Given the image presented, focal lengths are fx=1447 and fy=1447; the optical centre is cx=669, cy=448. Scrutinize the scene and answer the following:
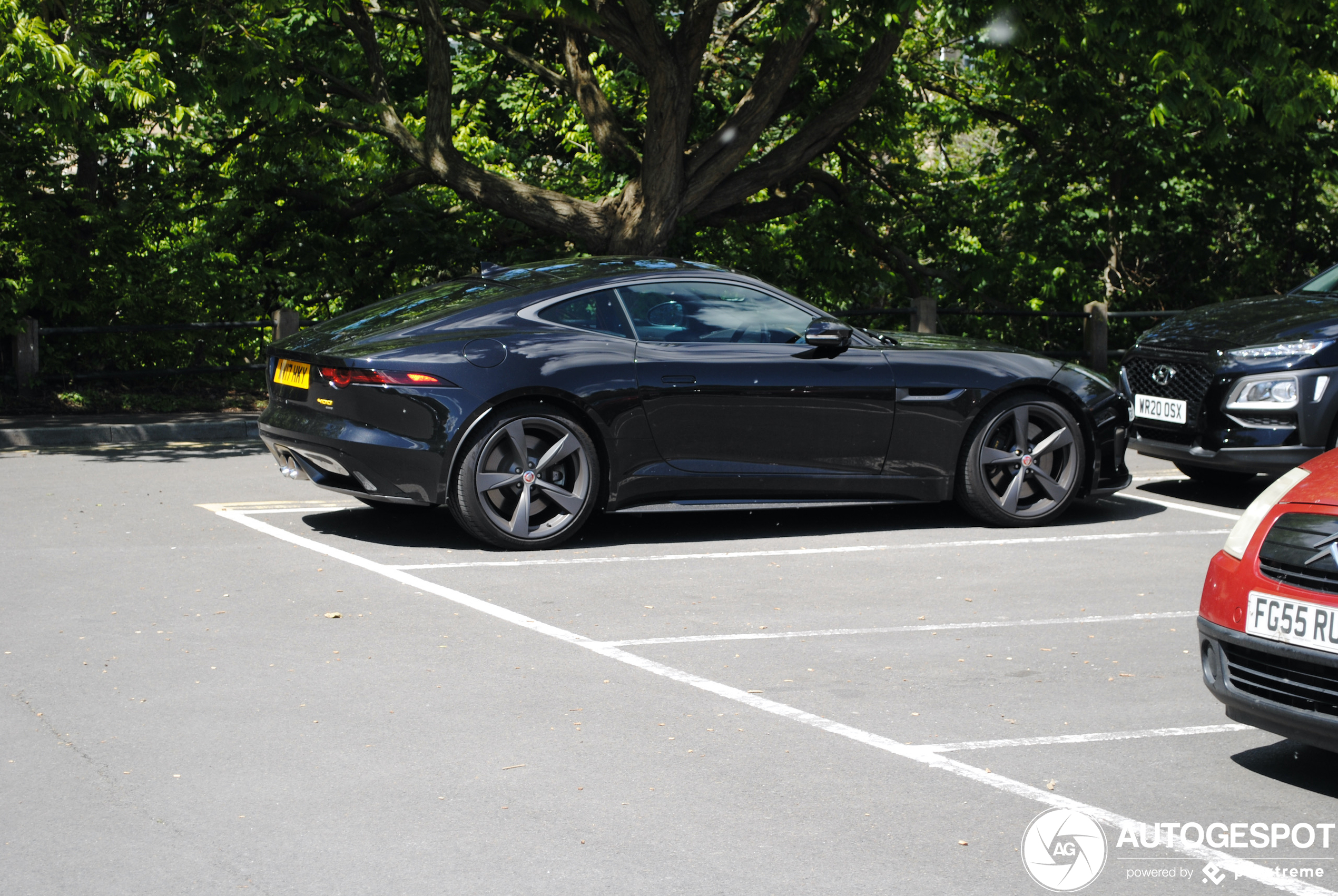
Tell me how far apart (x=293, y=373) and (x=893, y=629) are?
3656mm

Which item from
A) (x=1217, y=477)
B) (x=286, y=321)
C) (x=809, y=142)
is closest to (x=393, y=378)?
(x=1217, y=477)

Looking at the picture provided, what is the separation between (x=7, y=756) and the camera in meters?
4.36

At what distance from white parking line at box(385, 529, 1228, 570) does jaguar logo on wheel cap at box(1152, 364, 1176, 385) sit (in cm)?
130

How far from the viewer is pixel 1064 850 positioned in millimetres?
3742

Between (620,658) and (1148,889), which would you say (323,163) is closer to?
(620,658)

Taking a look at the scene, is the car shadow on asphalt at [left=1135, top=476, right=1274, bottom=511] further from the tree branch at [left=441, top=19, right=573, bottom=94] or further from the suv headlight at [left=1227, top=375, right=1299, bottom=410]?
the tree branch at [left=441, top=19, right=573, bottom=94]

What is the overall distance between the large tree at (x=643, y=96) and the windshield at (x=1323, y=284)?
13.7 feet

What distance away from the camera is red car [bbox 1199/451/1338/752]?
396 cm

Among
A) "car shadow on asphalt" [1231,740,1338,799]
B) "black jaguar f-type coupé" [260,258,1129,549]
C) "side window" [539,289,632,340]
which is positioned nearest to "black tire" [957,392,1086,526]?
"black jaguar f-type coupé" [260,258,1129,549]

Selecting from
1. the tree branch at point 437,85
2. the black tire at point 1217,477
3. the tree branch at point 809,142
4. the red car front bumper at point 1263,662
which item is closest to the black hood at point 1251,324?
the black tire at point 1217,477

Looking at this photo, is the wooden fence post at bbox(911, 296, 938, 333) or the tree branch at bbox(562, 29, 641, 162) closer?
the tree branch at bbox(562, 29, 641, 162)

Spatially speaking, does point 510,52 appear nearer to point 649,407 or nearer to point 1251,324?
point 1251,324

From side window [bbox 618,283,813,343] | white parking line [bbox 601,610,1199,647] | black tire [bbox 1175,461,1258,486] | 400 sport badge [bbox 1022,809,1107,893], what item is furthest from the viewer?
black tire [bbox 1175,461,1258,486]

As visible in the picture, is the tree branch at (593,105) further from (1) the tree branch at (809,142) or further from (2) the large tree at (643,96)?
(1) the tree branch at (809,142)
